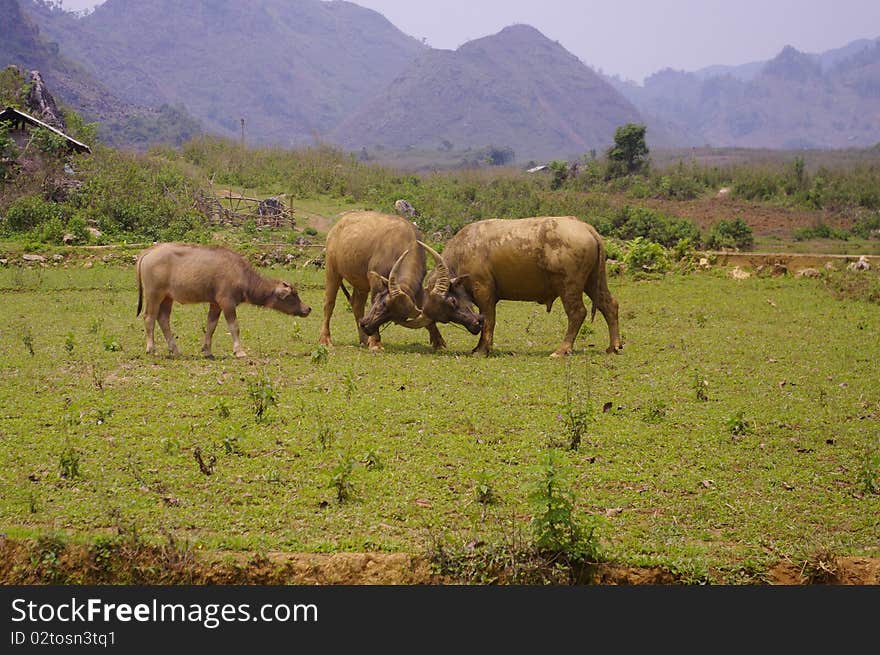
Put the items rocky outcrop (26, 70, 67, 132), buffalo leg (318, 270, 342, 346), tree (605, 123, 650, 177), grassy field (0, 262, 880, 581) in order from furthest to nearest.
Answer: tree (605, 123, 650, 177)
rocky outcrop (26, 70, 67, 132)
buffalo leg (318, 270, 342, 346)
grassy field (0, 262, 880, 581)

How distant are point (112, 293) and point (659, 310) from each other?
35.3 ft

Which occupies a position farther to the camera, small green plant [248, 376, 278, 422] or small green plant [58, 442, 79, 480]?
small green plant [248, 376, 278, 422]

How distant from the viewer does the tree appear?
1459 inches

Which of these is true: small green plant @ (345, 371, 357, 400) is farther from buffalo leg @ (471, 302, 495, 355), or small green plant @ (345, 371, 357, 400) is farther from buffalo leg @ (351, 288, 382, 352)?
buffalo leg @ (351, 288, 382, 352)

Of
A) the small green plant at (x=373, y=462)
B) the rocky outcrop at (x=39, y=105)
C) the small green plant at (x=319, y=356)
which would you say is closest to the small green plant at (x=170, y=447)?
the small green plant at (x=373, y=462)

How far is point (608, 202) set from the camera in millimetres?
31844

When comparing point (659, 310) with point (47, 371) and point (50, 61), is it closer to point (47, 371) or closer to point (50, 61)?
point (47, 371)

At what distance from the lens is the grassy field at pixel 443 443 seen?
6.24 meters

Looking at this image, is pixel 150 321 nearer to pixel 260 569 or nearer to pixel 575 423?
pixel 575 423

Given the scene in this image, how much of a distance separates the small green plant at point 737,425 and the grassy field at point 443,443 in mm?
17

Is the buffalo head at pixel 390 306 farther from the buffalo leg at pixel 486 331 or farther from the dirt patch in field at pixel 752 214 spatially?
the dirt patch in field at pixel 752 214

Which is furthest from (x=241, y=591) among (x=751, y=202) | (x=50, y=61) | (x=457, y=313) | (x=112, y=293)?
(x=50, y=61)

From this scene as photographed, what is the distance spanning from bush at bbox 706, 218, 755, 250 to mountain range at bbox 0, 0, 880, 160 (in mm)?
83069

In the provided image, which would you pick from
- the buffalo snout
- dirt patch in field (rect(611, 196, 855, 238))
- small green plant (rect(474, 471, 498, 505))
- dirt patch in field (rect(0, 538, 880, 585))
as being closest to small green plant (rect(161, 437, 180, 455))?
dirt patch in field (rect(0, 538, 880, 585))
